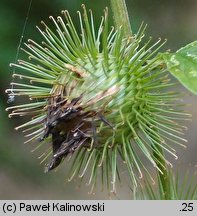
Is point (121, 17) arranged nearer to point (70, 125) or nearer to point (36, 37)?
point (70, 125)

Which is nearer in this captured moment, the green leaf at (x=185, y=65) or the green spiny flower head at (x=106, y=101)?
the green leaf at (x=185, y=65)

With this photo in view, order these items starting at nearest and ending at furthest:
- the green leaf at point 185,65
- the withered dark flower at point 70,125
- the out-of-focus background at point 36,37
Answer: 1. the green leaf at point 185,65
2. the withered dark flower at point 70,125
3. the out-of-focus background at point 36,37

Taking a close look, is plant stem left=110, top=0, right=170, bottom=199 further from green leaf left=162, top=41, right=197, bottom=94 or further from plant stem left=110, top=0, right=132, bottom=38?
green leaf left=162, top=41, right=197, bottom=94

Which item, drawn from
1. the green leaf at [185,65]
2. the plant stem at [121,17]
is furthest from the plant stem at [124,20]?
the green leaf at [185,65]

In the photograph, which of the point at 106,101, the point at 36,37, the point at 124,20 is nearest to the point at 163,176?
the point at 106,101

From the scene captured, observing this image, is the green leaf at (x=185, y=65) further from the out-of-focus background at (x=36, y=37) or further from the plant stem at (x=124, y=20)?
the out-of-focus background at (x=36, y=37)
